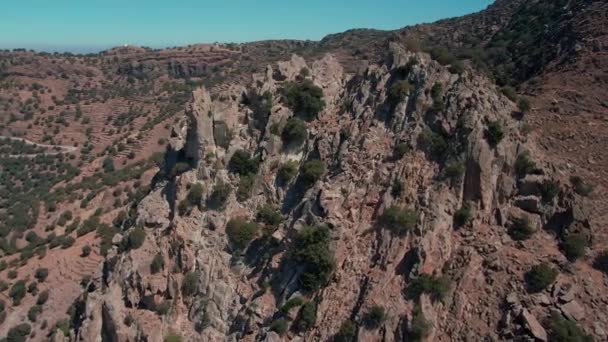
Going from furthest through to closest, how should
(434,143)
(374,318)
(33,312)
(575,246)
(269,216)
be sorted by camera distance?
(33,312)
(269,216)
(434,143)
(575,246)
(374,318)

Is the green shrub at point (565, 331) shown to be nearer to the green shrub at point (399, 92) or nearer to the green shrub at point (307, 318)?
the green shrub at point (307, 318)

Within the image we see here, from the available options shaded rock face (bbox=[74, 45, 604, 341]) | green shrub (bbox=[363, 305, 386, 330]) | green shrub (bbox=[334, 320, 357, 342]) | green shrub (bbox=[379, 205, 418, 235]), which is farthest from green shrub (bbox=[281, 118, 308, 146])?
green shrub (bbox=[334, 320, 357, 342])

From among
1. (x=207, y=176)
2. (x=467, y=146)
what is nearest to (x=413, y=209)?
(x=467, y=146)

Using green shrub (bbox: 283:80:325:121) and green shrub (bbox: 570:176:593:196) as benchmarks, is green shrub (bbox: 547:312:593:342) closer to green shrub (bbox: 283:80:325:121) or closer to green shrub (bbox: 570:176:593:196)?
green shrub (bbox: 570:176:593:196)

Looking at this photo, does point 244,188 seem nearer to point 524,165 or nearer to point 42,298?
point 524,165

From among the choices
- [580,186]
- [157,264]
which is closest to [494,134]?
[580,186]

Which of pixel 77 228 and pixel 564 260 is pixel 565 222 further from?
pixel 77 228
